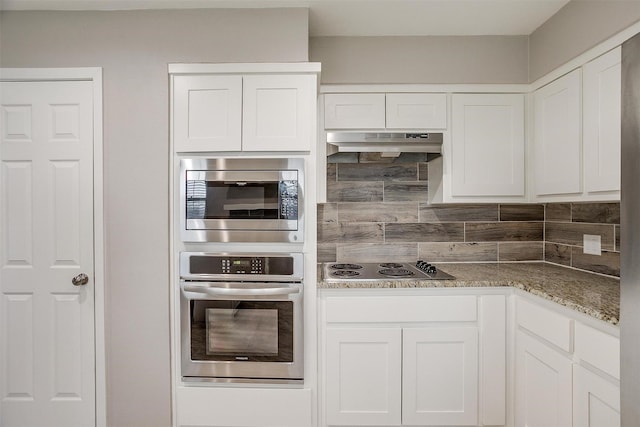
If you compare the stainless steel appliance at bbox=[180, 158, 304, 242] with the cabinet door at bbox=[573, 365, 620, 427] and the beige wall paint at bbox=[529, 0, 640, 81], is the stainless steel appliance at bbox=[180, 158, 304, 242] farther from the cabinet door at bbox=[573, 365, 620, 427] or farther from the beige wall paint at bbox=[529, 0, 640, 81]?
the beige wall paint at bbox=[529, 0, 640, 81]

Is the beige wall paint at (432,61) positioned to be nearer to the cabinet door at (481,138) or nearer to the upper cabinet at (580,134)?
the cabinet door at (481,138)

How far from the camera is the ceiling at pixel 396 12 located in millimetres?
1982

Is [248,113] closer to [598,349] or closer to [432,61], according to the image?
[432,61]

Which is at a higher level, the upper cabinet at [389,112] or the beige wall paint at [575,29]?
the beige wall paint at [575,29]

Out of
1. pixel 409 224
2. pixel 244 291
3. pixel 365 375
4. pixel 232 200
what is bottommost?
→ pixel 365 375

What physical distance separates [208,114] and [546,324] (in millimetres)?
2032

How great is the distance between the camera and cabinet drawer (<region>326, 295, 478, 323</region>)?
199 centimetres

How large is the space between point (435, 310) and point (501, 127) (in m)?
1.27

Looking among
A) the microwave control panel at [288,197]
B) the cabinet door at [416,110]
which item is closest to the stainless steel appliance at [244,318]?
the microwave control panel at [288,197]

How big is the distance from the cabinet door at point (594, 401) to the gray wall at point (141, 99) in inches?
79.7

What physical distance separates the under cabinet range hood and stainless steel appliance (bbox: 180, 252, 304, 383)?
2.49ft

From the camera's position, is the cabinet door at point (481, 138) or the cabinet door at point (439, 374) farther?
the cabinet door at point (481, 138)

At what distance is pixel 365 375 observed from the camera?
199cm

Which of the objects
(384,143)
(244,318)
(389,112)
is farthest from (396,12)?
(244,318)
